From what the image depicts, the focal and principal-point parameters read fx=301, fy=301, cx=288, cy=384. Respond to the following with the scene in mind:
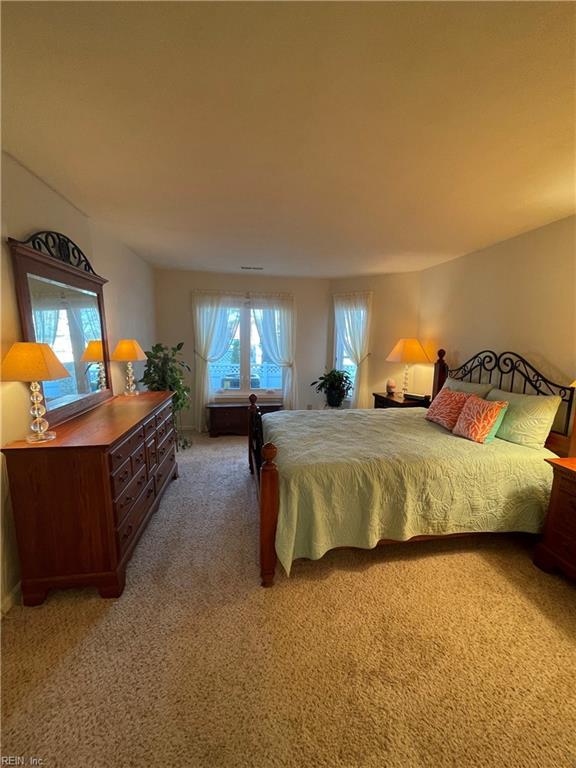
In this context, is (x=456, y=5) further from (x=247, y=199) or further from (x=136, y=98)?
(x=247, y=199)

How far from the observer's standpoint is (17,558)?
1.75 m

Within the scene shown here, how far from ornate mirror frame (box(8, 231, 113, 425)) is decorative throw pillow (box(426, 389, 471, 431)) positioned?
3069mm

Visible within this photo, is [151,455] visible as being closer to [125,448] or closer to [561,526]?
[125,448]

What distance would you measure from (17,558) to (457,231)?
4.07m

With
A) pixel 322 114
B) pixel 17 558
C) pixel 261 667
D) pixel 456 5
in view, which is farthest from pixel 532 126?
pixel 17 558

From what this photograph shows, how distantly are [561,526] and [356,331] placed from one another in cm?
361

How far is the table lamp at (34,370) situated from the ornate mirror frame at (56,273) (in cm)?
23

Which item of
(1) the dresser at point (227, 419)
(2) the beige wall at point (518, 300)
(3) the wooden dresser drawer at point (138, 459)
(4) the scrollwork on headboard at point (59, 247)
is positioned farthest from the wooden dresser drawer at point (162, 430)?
(2) the beige wall at point (518, 300)

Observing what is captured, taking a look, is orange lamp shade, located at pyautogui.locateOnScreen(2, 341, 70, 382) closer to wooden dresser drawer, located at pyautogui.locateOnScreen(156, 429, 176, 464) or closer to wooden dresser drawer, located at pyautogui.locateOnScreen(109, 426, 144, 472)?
wooden dresser drawer, located at pyautogui.locateOnScreen(109, 426, 144, 472)

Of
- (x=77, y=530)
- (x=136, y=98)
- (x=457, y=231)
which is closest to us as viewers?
(x=136, y=98)

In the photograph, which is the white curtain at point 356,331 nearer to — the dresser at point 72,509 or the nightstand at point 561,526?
the nightstand at point 561,526

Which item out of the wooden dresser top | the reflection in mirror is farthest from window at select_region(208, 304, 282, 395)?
the reflection in mirror

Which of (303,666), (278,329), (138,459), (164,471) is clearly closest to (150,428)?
(138,459)

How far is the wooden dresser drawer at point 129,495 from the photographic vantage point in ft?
5.95
